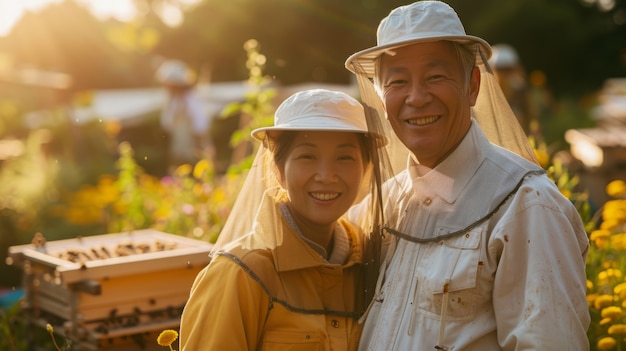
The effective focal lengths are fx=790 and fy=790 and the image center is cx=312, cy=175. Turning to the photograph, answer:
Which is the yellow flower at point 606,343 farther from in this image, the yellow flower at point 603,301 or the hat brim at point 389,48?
the hat brim at point 389,48

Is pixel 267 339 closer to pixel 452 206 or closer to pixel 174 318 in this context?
pixel 452 206

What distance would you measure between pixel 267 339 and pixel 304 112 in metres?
0.78

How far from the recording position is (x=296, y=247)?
266 cm

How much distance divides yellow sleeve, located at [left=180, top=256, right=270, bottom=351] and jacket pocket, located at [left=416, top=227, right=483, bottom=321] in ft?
1.73

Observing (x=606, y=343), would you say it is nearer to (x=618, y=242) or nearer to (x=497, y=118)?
(x=497, y=118)

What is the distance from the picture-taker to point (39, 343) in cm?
461

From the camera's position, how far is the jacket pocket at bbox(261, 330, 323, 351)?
101 inches

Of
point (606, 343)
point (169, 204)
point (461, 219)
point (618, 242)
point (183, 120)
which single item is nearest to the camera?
point (461, 219)

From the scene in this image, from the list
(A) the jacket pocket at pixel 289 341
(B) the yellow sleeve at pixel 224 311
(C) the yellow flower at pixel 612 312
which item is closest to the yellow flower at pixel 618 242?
(C) the yellow flower at pixel 612 312

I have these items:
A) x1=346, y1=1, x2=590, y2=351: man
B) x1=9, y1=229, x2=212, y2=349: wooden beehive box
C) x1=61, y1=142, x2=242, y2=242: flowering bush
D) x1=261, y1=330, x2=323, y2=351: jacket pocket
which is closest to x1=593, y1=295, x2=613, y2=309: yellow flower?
x1=346, y1=1, x2=590, y2=351: man

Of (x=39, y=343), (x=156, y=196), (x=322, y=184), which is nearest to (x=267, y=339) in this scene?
(x=322, y=184)

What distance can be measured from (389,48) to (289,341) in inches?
39.3

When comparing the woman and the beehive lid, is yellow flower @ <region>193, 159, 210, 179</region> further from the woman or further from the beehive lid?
the woman

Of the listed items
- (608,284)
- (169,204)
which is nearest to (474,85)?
(608,284)
